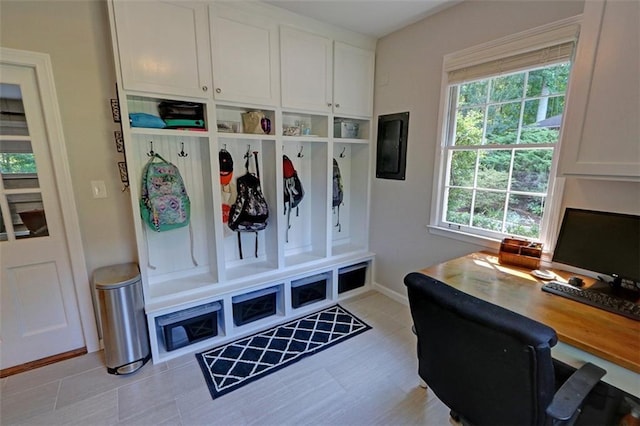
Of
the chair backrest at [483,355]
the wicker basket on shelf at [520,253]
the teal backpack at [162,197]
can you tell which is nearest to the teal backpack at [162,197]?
the teal backpack at [162,197]

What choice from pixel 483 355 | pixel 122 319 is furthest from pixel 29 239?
pixel 483 355

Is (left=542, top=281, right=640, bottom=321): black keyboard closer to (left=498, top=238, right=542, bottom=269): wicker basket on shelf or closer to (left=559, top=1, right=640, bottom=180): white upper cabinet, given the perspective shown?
(left=498, top=238, right=542, bottom=269): wicker basket on shelf

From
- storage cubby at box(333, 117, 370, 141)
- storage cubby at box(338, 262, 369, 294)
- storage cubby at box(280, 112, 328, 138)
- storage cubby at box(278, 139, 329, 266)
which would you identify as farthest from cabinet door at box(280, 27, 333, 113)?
storage cubby at box(338, 262, 369, 294)

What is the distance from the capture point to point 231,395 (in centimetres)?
177

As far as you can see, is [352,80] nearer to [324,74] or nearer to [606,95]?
[324,74]

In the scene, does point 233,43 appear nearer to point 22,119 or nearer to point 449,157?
point 22,119

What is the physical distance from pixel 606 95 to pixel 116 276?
9.73ft

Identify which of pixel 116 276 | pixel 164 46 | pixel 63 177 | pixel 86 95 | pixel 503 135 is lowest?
pixel 116 276

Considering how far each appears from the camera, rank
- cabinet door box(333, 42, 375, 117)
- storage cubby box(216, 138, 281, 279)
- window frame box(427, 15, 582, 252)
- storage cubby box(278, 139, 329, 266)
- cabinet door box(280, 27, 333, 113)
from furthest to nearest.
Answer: storage cubby box(278, 139, 329, 266)
cabinet door box(333, 42, 375, 117)
storage cubby box(216, 138, 281, 279)
cabinet door box(280, 27, 333, 113)
window frame box(427, 15, 582, 252)

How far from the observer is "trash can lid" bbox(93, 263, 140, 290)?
6.06 feet

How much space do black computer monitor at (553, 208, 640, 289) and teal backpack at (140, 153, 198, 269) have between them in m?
2.50

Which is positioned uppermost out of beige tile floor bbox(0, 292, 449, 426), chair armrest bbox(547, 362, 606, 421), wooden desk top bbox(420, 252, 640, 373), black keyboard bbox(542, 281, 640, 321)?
black keyboard bbox(542, 281, 640, 321)

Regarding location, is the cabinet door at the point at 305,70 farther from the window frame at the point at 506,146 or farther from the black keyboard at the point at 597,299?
the black keyboard at the point at 597,299

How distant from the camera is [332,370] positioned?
198cm
